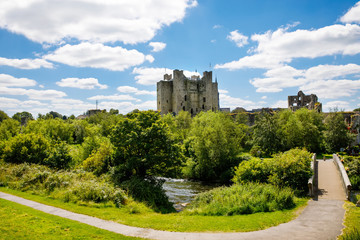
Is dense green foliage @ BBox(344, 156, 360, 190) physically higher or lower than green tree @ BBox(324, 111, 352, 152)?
lower

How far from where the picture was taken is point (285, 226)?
35.2 ft

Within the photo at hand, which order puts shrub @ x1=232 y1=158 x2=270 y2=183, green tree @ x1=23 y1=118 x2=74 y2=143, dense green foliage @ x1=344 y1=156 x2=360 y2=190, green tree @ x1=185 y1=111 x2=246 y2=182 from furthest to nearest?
green tree @ x1=23 y1=118 x2=74 y2=143, green tree @ x1=185 y1=111 x2=246 y2=182, dense green foliage @ x1=344 y1=156 x2=360 y2=190, shrub @ x1=232 y1=158 x2=270 y2=183

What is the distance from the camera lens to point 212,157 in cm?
3177

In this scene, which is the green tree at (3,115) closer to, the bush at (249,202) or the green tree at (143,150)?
the green tree at (143,150)

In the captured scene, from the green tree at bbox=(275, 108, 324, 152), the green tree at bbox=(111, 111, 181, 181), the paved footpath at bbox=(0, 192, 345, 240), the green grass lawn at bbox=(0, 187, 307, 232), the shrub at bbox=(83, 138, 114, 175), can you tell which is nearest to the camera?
the paved footpath at bbox=(0, 192, 345, 240)

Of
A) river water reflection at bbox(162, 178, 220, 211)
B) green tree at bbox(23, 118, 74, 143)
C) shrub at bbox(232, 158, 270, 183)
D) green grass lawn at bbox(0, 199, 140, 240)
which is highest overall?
green tree at bbox(23, 118, 74, 143)

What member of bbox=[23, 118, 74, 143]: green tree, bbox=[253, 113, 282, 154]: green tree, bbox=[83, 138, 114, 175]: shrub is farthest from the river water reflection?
bbox=[23, 118, 74, 143]: green tree

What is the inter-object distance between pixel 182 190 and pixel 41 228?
17.3m

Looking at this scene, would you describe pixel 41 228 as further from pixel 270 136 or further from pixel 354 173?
pixel 270 136

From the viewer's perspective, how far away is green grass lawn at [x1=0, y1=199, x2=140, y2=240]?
9.20m

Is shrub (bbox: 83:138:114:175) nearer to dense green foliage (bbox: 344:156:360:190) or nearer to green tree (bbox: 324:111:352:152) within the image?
dense green foliage (bbox: 344:156:360:190)

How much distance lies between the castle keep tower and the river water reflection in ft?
121

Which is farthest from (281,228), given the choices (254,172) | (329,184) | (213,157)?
(213,157)

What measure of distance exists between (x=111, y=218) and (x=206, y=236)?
15.9 feet
